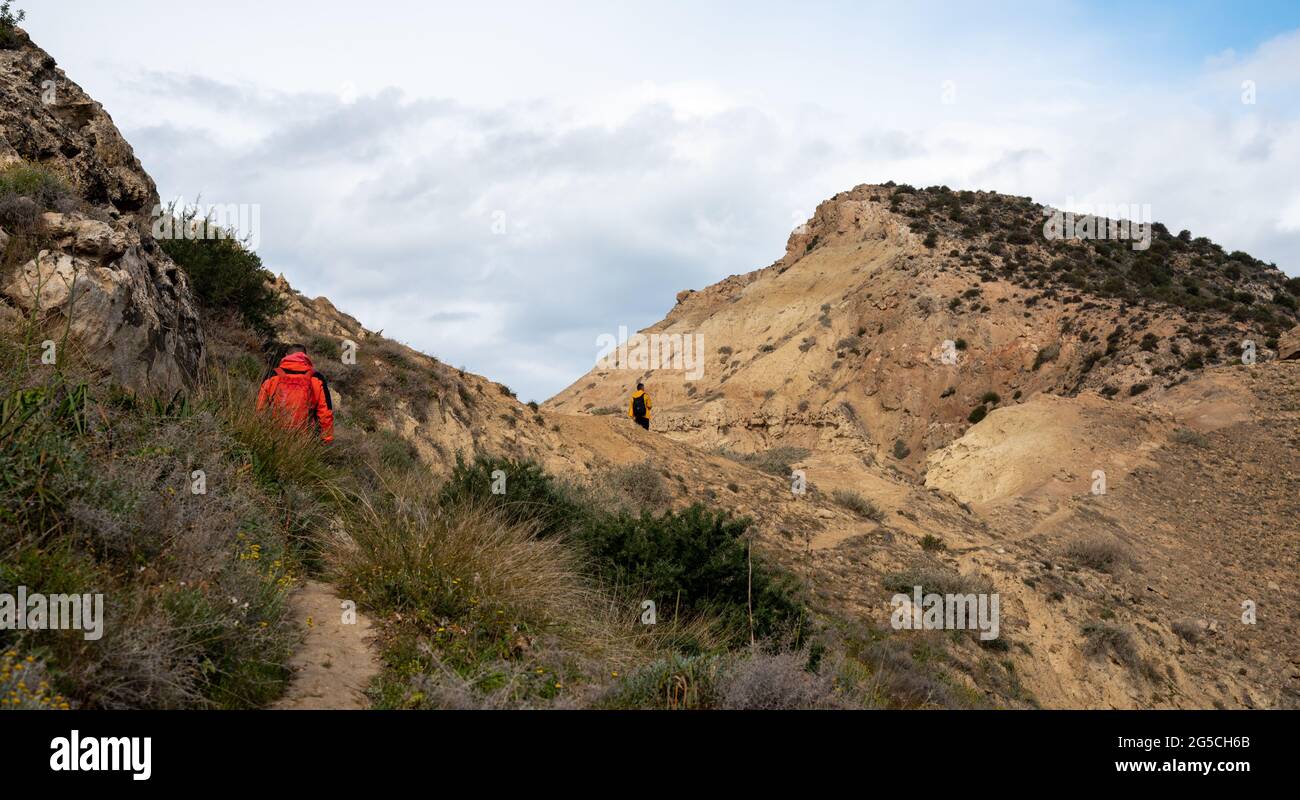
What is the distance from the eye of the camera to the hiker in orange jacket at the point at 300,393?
8.05m

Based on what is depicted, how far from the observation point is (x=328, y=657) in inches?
201

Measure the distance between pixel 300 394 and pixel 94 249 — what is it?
6.59ft

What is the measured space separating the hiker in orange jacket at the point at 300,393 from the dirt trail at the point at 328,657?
2.40 m

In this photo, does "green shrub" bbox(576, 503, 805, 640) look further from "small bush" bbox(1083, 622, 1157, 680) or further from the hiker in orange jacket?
"small bush" bbox(1083, 622, 1157, 680)

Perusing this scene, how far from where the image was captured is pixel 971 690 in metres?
11.3

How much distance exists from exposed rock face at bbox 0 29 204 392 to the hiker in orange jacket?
2.51 ft

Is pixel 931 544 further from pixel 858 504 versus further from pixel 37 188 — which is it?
pixel 37 188

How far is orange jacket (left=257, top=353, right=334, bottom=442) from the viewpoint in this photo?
8.03 meters

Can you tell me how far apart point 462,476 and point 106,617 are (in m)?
5.15

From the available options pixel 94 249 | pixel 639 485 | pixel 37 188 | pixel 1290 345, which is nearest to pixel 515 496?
pixel 94 249

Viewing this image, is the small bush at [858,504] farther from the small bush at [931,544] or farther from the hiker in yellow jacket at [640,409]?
the hiker in yellow jacket at [640,409]

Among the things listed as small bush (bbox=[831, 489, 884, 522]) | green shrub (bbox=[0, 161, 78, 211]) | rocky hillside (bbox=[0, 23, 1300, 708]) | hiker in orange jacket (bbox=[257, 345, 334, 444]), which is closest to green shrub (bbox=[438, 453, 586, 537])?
rocky hillside (bbox=[0, 23, 1300, 708])
